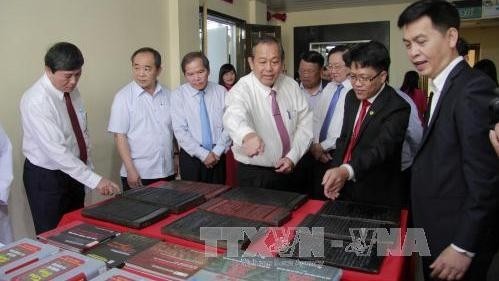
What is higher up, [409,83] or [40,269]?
[409,83]

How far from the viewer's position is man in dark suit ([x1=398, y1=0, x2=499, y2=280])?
3.57 feet

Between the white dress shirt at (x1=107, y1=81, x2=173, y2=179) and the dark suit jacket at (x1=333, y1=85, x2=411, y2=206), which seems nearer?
the dark suit jacket at (x1=333, y1=85, x2=411, y2=206)

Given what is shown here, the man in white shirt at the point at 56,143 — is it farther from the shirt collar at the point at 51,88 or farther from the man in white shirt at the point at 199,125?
the man in white shirt at the point at 199,125

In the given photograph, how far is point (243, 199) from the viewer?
156 cm

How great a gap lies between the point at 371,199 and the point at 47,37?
90.9 inches

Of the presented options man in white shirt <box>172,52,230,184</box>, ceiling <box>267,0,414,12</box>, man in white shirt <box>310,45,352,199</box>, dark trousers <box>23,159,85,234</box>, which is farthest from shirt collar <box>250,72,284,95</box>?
ceiling <box>267,0,414,12</box>

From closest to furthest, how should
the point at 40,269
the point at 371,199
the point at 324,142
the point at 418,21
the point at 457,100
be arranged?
the point at 40,269
the point at 457,100
the point at 418,21
the point at 371,199
the point at 324,142


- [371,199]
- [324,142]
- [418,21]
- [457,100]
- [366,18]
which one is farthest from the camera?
[366,18]

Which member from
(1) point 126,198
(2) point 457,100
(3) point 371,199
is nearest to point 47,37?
(1) point 126,198

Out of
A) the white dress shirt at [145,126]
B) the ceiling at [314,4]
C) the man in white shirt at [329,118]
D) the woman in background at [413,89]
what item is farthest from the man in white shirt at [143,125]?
the ceiling at [314,4]

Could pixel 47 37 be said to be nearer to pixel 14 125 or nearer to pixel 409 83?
pixel 14 125

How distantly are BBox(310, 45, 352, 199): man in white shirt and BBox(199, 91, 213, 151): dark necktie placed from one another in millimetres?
707

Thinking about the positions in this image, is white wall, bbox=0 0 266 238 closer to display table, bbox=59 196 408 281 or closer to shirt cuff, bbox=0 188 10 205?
shirt cuff, bbox=0 188 10 205

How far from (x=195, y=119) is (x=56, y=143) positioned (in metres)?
0.95
